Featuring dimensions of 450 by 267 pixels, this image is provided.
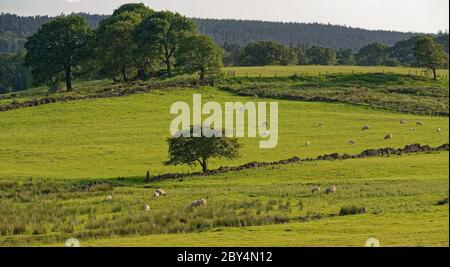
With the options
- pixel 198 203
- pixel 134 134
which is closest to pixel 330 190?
pixel 198 203

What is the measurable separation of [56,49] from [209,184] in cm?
5698

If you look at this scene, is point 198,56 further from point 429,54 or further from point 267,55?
point 267,55

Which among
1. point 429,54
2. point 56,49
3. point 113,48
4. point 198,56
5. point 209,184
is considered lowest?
point 209,184

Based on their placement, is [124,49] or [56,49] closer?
[56,49]

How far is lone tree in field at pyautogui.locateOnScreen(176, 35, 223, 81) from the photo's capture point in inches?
3735

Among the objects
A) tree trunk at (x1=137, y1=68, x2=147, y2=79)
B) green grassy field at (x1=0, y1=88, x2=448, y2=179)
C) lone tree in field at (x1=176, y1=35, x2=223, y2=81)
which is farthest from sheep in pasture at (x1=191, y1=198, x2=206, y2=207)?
tree trunk at (x1=137, y1=68, x2=147, y2=79)

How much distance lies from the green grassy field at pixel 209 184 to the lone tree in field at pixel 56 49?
657 inches

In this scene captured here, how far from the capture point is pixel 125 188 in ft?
145

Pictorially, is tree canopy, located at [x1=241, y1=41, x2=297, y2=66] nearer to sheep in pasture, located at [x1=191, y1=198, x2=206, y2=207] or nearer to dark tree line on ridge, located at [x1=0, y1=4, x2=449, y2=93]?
dark tree line on ridge, located at [x1=0, y1=4, x2=449, y2=93]

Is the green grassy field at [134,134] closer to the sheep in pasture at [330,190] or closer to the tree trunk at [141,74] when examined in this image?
the sheep in pasture at [330,190]

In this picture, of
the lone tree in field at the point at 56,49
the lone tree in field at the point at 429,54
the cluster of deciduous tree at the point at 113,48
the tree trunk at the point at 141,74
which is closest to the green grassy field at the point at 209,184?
the cluster of deciduous tree at the point at 113,48

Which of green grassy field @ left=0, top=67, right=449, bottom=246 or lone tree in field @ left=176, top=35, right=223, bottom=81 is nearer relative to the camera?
green grassy field @ left=0, top=67, right=449, bottom=246

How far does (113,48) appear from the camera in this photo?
316 ft

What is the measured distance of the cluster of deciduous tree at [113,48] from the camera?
3748 inches
